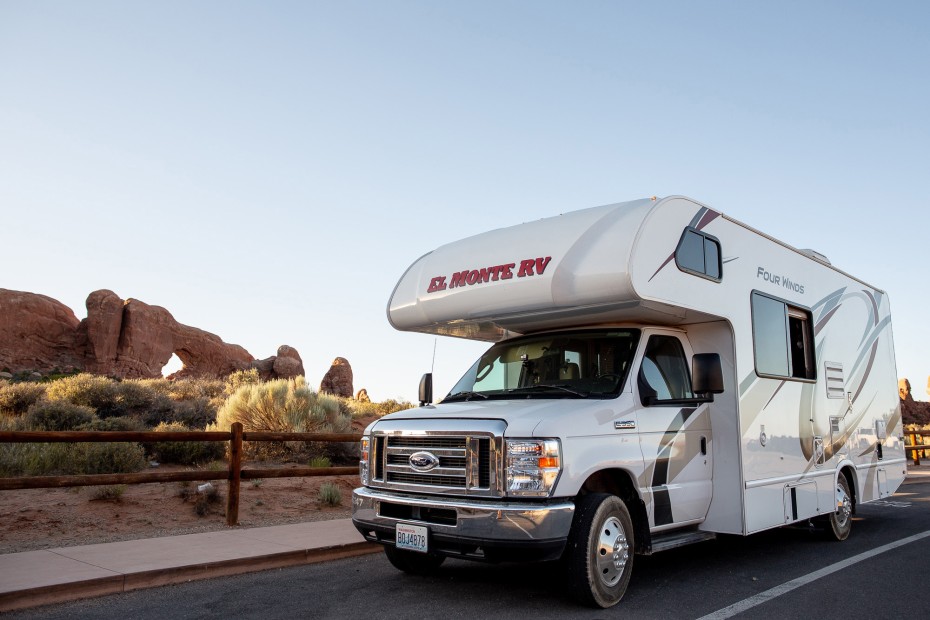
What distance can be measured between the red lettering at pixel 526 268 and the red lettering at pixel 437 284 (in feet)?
3.34

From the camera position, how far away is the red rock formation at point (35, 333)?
155 feet

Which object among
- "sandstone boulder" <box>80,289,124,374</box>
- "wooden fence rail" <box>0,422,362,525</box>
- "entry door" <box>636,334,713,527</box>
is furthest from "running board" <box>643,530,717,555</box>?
"sandstone boulder" <box>80,289,124,374</box>

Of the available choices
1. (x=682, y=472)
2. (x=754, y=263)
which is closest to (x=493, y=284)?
(x=682, y=472)

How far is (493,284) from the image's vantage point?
702 cm

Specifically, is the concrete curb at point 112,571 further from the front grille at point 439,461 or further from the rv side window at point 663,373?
the rv side window at point 663,373


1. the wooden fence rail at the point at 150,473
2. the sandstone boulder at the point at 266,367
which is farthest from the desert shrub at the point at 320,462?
the sandstone boulder at the point at 266,367

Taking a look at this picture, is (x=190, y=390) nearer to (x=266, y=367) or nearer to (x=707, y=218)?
(x=707, y=218)

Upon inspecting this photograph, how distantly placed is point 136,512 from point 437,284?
6.08 metres

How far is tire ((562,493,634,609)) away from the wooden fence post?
5341mm

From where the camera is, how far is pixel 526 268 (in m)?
6.79

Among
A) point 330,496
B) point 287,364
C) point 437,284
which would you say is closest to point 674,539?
point 437,284

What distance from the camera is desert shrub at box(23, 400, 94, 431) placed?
1489 cm

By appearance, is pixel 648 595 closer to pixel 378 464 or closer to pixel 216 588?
pixel 378 464

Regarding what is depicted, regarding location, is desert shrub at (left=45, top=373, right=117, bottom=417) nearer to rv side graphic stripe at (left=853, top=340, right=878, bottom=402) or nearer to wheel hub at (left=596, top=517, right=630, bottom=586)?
wheel hub at (left=596, top=517, right=630, bottom=586)
